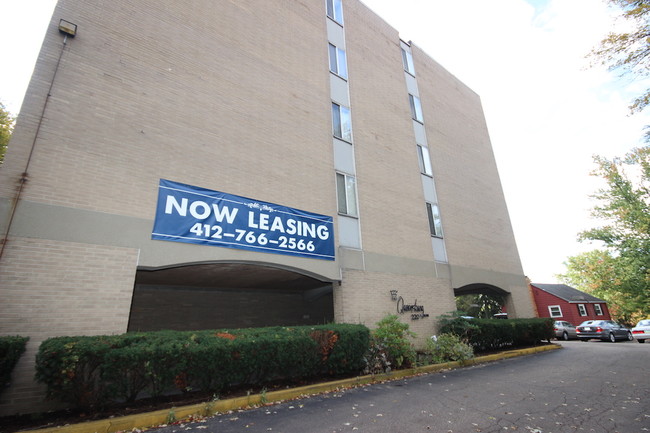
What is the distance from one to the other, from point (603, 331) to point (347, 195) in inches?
900

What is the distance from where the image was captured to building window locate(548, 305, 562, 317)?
3280 centimetres

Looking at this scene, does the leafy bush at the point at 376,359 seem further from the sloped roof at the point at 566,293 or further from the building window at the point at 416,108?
the sloped roof at the point at 566,293

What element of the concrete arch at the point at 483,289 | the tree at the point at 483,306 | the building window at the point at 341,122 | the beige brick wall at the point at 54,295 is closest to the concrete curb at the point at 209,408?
the beige brick wall at the point at 54,295

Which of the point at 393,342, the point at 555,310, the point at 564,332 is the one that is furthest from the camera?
the point at 555,310

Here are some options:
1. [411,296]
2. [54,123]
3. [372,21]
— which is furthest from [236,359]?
[372,21]

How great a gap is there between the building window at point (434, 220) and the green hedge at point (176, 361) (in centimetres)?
827

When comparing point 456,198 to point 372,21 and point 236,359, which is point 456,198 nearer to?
point 372,21

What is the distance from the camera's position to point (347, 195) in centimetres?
1162

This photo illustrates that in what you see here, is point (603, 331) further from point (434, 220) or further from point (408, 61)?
point (408, 61)

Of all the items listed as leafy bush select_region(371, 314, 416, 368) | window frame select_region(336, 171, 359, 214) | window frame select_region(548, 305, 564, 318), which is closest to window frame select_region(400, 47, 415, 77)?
window frame select_region(336, 171, 359, 214)

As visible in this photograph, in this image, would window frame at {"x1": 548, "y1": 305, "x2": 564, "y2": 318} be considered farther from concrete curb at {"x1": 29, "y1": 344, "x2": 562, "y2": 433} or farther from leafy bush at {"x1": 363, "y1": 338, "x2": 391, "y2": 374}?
leafy bush at {"x1": 363, "y1": 338, "x2": 391, "y2": 374}

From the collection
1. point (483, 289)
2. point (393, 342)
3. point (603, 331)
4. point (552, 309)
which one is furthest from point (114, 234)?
point (552, 309)

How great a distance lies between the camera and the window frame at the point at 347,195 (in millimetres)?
11295

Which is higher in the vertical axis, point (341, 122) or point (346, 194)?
point (341, 122)
